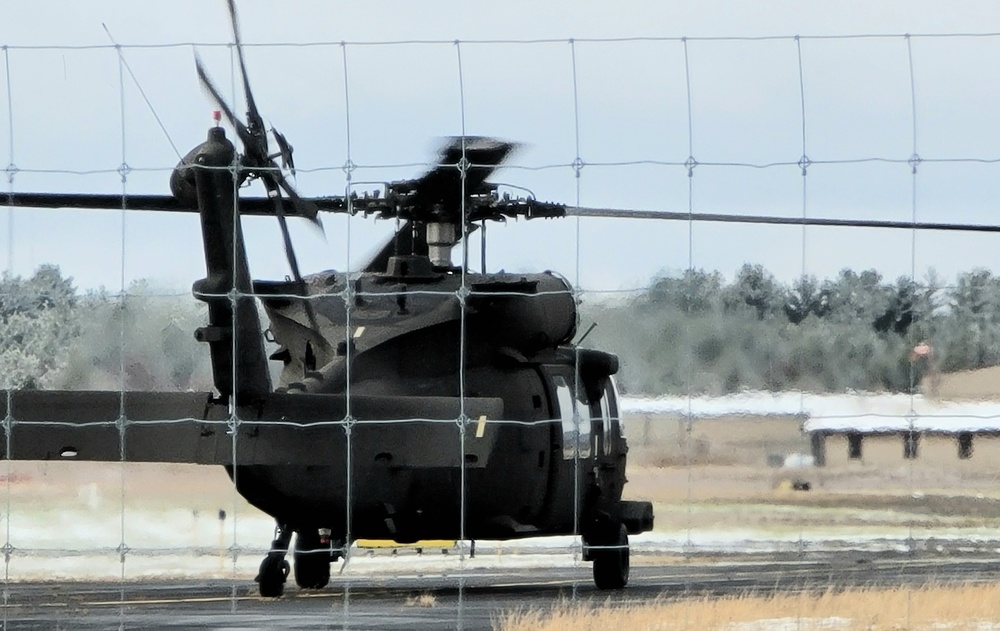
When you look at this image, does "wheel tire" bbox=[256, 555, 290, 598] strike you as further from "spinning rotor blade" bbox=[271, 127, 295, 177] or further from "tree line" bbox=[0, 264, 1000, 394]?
"spinning rotor blade" bbox=[271, 127, 295, 177]

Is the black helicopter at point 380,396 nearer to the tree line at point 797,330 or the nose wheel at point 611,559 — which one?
the nose wheel at point 611,559

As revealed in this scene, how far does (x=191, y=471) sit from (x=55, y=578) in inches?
251

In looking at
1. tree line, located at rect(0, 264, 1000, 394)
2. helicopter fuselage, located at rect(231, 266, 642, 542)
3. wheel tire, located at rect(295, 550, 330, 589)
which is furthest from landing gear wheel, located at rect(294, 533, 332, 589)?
tree line, located at rect(0, 264, 1000, 394)

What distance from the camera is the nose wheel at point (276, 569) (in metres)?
15.6

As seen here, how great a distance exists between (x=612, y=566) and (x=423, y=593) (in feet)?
5.82

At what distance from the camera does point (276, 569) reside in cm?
1576

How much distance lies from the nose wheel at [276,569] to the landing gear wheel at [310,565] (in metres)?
0.11

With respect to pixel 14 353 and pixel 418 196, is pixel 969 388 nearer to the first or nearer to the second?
pixel 418 196

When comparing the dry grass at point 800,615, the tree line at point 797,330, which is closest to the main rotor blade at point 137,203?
the tree line at point 797,330

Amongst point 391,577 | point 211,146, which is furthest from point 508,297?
point 391,577

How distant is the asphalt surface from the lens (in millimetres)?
13953

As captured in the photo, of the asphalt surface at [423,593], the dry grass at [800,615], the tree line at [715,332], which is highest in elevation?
the tree line at [715,332]

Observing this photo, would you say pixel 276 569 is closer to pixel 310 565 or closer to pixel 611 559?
pixel 310 565

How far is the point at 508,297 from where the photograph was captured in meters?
15.4
